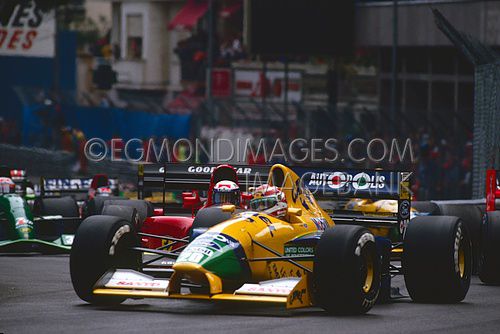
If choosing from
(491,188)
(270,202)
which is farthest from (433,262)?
(491,188)

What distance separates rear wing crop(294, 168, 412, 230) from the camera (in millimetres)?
15344

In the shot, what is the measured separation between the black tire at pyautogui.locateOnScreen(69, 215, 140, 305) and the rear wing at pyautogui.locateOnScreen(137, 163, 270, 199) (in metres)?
4.49

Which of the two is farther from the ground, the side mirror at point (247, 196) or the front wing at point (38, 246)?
the side mirror at point (247, 196)

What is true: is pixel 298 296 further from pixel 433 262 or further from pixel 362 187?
pixel 362 187

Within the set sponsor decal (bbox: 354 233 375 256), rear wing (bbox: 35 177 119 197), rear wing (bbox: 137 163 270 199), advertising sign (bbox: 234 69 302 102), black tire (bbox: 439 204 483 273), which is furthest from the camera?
advertising sign (bbox: 234 69 302 102)

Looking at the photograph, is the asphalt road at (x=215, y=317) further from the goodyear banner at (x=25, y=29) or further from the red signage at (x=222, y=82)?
the goodyear banner at (x=25, y=29)

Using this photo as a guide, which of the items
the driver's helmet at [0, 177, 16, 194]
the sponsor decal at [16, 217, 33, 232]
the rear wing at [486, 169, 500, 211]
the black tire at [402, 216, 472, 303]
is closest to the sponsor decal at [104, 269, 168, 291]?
the black tire at [402, 216, 472, 303]

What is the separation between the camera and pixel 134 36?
5791cm

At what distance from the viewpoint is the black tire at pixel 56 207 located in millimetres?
21391

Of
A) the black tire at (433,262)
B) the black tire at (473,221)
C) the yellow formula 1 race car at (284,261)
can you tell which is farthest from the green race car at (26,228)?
the black tire at (433,262)

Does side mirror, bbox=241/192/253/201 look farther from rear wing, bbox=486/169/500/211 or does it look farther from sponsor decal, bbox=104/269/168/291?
rear wing, bbox=486/169/500/211

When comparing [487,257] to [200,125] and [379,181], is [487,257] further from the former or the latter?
[200,125]
